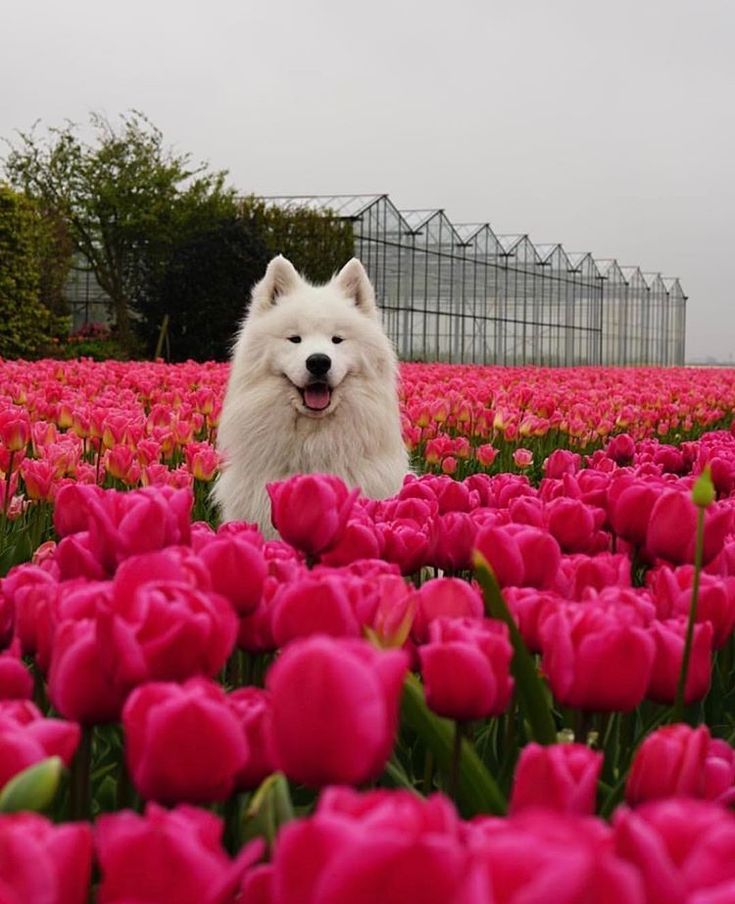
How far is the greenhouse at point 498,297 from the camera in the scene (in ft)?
112

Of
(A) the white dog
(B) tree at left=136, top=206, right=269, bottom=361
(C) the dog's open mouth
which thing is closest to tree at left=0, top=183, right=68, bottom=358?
(B) tree at left=136, top=206, right=269, bottom=361

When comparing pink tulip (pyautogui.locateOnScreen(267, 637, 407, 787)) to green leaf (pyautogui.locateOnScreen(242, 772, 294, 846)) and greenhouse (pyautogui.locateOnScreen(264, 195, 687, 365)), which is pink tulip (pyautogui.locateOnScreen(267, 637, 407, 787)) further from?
greenhouse (pyautogui.locateOnScreen(264, 195, 687, 365))

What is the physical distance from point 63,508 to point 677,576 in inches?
32.4

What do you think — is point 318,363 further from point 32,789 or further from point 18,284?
point 18,284

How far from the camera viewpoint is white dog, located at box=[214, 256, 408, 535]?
4590mm

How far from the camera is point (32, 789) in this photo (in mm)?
605

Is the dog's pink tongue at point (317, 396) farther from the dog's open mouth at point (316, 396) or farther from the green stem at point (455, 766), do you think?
the green stem at point (455, 766)

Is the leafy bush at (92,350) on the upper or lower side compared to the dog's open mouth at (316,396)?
upper

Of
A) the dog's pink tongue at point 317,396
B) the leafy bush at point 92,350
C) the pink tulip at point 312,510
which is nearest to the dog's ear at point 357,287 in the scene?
the dog's pink tongue at point 317,396

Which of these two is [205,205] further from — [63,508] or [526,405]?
[63,508]

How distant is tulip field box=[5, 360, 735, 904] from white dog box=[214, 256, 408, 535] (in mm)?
2750

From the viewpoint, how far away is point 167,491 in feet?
4.35

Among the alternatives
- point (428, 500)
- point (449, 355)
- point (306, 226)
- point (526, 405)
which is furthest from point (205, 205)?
point (428, 500)

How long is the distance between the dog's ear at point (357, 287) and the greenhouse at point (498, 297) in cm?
2680
